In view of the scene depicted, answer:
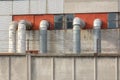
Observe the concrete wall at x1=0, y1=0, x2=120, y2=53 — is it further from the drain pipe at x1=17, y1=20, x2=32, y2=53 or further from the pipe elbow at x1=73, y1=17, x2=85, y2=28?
the drain pipe at x1=17, y1=20, x2=32, y2=53

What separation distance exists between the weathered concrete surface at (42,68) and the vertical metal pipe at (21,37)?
5323 mm

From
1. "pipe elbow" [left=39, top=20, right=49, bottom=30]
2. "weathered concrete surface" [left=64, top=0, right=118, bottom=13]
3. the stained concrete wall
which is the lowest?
the stained concrete wall

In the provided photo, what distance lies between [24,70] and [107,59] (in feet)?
13.9

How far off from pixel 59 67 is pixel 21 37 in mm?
6636

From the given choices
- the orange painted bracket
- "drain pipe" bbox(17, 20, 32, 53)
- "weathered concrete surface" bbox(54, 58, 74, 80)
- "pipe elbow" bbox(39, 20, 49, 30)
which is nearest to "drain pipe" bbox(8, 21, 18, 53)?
"drain pipe" bbox(17, 20, 32, 53)

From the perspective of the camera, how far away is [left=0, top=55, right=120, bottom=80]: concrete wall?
20.6m

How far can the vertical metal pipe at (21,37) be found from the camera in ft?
87.6

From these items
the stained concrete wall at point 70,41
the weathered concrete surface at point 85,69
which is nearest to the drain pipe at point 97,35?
the stained concrete wall at point 70,41

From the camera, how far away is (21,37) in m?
27.1

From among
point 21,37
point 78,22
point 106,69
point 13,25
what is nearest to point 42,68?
point 106,69

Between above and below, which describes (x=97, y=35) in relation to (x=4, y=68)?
above

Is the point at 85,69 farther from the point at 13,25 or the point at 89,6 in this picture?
the point at 13,25

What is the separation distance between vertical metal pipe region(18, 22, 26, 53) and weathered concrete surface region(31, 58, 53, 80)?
532cm

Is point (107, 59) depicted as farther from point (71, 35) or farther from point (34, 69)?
point (71, 35)
